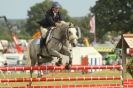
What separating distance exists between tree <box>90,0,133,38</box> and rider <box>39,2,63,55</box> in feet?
195

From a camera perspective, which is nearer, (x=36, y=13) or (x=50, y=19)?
(x=50, y=19)

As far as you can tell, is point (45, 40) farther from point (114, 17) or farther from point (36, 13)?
point (36, 13)

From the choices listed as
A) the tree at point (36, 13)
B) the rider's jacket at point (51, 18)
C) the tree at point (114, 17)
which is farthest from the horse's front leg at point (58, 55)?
the tree at point (36, 13)

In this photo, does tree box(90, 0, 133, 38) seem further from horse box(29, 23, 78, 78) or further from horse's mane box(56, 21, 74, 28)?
horse's mane box(56, 21, 74, 28)

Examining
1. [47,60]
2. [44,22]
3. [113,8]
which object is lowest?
[47,60]

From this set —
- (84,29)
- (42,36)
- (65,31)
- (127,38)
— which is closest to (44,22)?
(42,36)

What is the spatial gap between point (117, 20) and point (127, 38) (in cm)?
6335

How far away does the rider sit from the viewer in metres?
14.2

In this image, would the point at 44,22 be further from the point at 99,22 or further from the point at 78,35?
the point at 99,22

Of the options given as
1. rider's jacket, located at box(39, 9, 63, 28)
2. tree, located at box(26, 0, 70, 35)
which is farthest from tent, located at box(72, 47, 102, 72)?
tree, located at box(26, 0, 70, 35)

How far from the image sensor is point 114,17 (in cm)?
7725

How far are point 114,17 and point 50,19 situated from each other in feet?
208

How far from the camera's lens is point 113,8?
78.2 metres

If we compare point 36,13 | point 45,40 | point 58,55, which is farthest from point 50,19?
point 36,13
